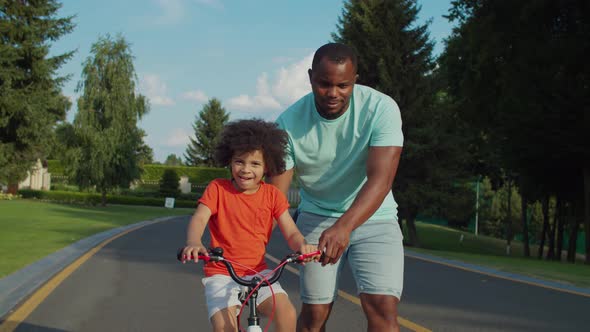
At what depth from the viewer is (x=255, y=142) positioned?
3867 millimetres

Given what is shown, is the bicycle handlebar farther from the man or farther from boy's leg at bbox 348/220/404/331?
boy's leg at bbox 348/220/404/331

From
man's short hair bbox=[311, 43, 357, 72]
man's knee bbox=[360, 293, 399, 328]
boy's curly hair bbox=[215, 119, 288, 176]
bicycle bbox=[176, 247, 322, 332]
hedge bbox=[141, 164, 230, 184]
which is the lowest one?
man's knee bbox=[360, 293, 399, 328]

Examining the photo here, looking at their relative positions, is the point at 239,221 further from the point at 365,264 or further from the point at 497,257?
the point at 497,257

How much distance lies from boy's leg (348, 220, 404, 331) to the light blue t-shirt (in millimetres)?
112

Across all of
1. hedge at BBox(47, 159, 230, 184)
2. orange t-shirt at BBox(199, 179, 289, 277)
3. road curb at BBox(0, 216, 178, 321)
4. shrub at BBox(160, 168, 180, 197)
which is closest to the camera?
orange t-shirt at BBox(199, 179, 289, 277)

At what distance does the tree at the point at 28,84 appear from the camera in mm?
42656

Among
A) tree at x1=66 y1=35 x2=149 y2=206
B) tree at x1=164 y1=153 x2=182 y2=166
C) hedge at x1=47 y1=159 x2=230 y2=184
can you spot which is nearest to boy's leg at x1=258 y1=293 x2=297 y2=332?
tree at x1=66 y1=35 x2=149 y2=206

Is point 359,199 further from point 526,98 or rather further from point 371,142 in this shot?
point 526,98

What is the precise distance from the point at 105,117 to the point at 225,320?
4491cm

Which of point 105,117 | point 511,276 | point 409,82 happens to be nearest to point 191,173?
point 105,117

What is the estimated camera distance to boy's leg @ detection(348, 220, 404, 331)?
158 inches

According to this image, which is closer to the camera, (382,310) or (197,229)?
(197,229)

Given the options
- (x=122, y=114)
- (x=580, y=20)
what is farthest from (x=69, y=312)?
(x=122, y=114)

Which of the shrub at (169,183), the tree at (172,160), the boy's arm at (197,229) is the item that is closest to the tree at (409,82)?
the boy's arm at (197,229)
